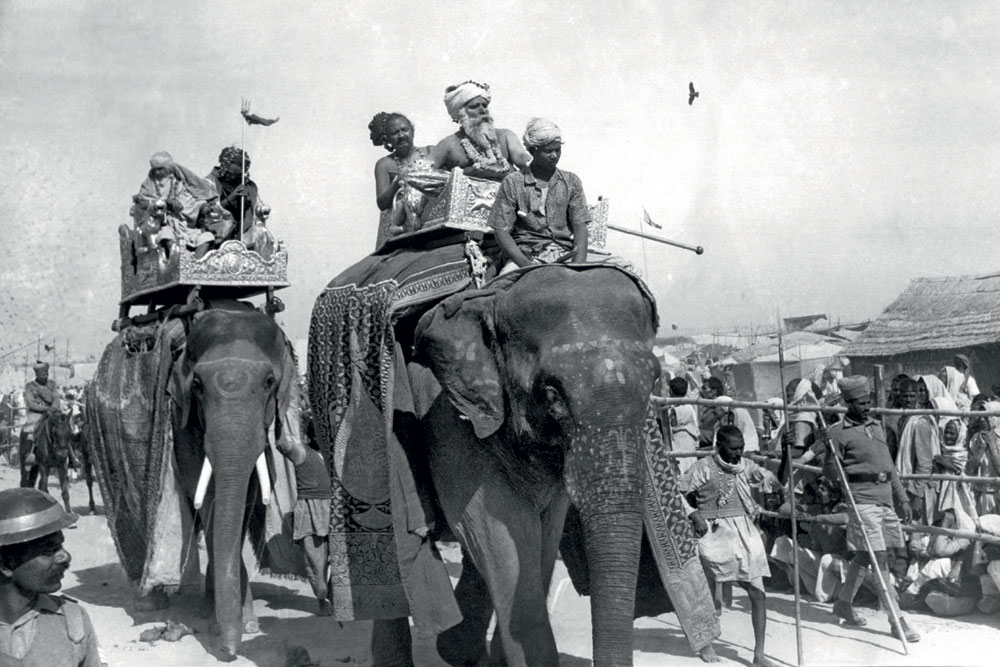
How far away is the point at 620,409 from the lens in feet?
14.6

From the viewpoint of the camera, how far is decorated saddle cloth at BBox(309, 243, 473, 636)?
562cm

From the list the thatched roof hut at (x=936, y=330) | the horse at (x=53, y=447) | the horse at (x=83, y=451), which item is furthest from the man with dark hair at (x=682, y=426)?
the horse at (x=53, y=447)

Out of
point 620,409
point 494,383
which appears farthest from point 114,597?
point 620,409

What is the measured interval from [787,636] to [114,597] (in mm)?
5715

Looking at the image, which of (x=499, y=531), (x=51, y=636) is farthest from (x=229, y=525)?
→ (x=51, y=636)

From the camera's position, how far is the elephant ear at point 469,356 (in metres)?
4.97

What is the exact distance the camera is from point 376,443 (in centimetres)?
632

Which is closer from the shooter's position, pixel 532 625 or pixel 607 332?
pixel 607 332

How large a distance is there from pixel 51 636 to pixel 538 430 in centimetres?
Answer: 206

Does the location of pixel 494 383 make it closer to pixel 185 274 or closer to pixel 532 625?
pixel 532 625

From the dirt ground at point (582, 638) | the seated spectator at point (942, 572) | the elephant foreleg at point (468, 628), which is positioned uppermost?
the elephant foreleg at point (468, 628)

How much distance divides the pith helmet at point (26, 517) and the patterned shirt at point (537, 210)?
9.09 feet

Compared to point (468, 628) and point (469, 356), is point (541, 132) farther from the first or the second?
point (468, 628)

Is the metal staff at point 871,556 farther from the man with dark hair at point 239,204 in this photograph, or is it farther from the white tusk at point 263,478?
the man with dark hair at point 239,204
